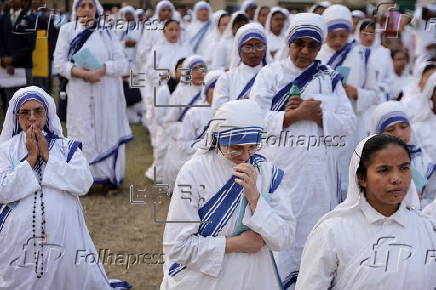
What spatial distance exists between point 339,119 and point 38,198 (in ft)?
6.48

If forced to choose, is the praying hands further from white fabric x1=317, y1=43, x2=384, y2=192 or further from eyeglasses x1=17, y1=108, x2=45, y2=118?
white fabric x1=317, y1=43, x2=384, y2=192

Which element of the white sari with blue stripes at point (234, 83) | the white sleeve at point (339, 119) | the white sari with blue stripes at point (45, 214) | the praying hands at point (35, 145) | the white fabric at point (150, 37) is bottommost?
the white sari with blue stripes at point (45, 214)

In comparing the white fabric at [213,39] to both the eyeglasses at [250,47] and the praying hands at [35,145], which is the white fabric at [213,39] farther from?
the praying hands at [35,145]

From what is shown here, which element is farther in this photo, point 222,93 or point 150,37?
point 150,37

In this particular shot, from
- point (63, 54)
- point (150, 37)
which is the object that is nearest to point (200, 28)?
point (150, 37)

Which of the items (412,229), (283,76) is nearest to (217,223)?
(412,229)

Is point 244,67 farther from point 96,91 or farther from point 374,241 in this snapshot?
point 374,241

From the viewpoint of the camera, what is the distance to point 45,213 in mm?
4340

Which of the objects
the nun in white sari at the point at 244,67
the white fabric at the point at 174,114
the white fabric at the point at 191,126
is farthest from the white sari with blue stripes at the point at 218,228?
the white fabric at the point at 174,114

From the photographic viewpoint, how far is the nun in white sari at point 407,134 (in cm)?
518

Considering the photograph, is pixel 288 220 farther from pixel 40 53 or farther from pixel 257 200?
pixel 40 53

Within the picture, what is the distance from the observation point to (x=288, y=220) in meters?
3.64

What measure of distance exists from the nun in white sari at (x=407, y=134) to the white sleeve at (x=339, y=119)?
0.91ft

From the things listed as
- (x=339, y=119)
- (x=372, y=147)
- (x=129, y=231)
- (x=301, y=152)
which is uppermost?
(x=372, y=147)
